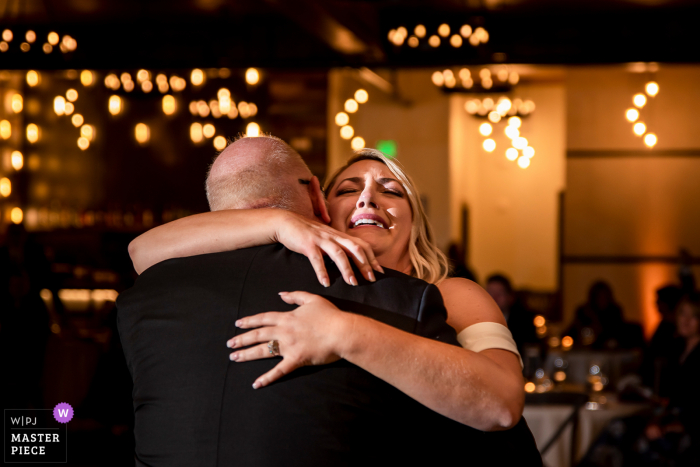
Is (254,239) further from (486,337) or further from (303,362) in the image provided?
(486,337)

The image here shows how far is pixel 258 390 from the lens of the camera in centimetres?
116

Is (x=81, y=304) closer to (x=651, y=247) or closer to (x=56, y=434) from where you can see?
(x=56, y=434)

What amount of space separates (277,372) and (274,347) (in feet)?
0.15

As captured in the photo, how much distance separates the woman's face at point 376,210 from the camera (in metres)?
1.74

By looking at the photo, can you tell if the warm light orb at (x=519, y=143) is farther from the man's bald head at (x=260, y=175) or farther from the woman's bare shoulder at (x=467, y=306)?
the man's bald head at (x=260, y=175)

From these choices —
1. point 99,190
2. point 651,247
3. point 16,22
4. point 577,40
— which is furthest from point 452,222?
point 16,22

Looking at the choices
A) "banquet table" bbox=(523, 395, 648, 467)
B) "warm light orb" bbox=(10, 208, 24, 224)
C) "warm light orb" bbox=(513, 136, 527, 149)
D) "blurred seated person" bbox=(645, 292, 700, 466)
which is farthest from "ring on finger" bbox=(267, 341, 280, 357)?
"warm light orb" bbox=(10, 208, 24, 224)

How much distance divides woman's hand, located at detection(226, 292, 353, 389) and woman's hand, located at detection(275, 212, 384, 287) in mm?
68

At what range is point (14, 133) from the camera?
9.42m

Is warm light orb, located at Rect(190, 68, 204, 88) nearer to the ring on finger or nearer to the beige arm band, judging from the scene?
the beige arm band

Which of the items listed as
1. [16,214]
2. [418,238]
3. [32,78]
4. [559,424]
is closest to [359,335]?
[418,238]

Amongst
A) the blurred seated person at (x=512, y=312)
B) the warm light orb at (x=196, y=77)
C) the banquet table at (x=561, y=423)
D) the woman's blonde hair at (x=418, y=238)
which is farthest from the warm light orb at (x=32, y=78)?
the woman's blonde hair at (x=418, y=238)

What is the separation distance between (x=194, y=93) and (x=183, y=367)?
28.6 ft

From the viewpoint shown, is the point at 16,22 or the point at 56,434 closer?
the point at 56,434
